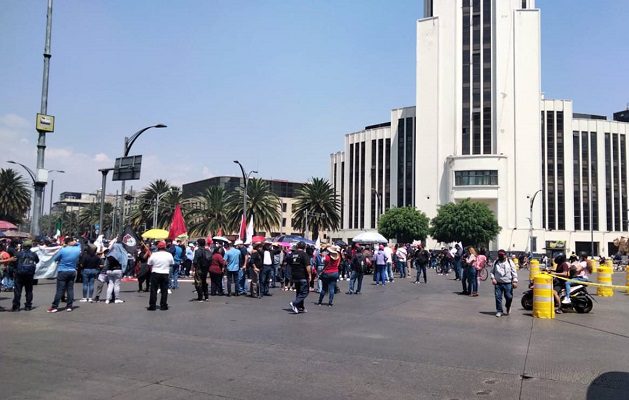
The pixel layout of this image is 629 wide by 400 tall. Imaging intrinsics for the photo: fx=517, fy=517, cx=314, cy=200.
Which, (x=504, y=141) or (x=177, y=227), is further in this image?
(x=504, y=141)

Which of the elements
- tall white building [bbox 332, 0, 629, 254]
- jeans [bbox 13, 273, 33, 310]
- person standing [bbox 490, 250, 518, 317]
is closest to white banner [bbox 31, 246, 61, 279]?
jeans [bbox 13, 273, 33, 310]

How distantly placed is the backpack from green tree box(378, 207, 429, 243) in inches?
2362

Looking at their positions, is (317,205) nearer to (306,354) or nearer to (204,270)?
(204,270)

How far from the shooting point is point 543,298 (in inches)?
521

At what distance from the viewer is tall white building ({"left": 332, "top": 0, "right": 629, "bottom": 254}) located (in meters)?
75.3

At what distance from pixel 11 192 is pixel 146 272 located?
56624 millimetres

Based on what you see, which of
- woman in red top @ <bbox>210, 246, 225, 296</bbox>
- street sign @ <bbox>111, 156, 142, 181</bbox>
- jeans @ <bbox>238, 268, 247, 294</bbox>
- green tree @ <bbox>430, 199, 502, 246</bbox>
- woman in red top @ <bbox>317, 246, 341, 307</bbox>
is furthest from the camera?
green tree @ <bbox>430, 199, 502, 246</bbox>

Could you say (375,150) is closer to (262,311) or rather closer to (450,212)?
Result: (450,212)

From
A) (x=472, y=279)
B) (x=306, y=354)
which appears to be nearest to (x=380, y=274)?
(x=472, y=279)

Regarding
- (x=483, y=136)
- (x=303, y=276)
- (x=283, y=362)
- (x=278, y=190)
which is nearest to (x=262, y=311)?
(x=303, y=276)

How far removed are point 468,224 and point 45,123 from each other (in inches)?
2110

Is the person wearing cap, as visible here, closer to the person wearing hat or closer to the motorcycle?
the person wearing hat

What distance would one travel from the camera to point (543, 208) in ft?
269

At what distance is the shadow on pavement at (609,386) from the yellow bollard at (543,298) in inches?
240
